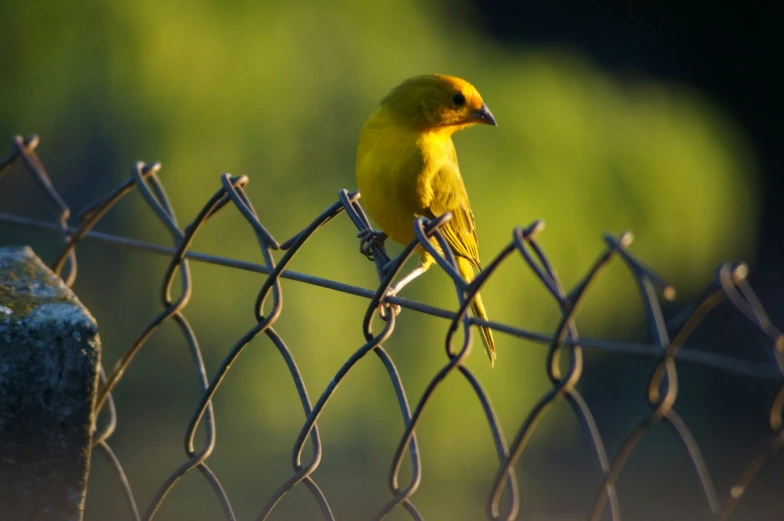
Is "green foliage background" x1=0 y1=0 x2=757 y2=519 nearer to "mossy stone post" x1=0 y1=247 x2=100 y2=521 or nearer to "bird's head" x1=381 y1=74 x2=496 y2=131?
"bird's head" x1=381 y1=74 x2=496 y2=131

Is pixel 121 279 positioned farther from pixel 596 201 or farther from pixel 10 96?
pixel 596 201

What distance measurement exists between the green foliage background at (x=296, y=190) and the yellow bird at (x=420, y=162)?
4.32 feet

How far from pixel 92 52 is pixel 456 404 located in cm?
233

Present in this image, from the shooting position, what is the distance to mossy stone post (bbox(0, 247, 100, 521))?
148 centimetres

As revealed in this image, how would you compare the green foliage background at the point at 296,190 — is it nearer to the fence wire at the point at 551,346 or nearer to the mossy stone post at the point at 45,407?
the fence wire at the point at 551,346

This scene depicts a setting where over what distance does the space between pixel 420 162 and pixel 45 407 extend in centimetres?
149

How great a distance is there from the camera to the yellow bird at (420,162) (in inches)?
105

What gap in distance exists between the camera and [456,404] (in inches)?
188

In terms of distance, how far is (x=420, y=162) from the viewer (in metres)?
2.75

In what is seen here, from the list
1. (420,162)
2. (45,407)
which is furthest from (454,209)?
(45,407)

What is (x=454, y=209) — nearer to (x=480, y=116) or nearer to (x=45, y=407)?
(x=480, y=116)

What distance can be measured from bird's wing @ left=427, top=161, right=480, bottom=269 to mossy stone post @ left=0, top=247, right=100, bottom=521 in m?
1.35

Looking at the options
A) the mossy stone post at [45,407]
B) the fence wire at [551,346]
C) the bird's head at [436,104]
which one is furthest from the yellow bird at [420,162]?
the mossy stone post at [45,407]

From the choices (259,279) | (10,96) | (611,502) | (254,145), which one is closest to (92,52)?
(10,96)
